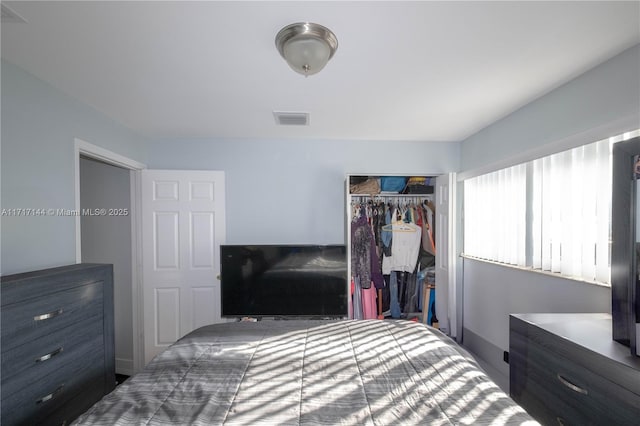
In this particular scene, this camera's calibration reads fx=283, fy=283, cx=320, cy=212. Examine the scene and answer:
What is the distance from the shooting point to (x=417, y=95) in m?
1.98

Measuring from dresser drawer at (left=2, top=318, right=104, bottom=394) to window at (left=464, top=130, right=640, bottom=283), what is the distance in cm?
298

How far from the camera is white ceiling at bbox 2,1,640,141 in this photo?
46.6 inches

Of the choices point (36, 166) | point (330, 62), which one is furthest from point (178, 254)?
point (330, 62)

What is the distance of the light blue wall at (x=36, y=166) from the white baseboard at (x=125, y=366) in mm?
1535

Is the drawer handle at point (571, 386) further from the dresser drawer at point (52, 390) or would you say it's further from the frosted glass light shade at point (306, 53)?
the dresser drawer at point (52, 390)

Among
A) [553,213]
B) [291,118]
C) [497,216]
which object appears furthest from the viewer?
[497,216]

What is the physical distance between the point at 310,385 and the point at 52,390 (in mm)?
1301

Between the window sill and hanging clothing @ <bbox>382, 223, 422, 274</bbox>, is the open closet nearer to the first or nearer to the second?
hanging clothing @ <bbox>382, 223, 422, 274</bbox>

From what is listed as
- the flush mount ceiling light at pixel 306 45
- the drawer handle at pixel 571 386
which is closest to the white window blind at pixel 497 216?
Result: the drawer handle at pixel 571 386

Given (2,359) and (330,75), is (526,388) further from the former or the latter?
(2,359)

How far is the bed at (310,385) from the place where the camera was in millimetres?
962

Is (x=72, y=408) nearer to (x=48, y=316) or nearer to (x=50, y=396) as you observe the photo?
(x=50, y=396)

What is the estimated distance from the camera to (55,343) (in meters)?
1.41

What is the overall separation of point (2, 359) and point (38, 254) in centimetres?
69
